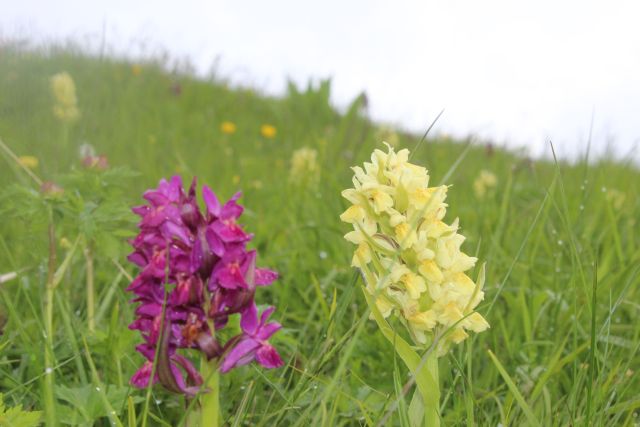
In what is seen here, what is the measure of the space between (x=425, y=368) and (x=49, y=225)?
1188 mm

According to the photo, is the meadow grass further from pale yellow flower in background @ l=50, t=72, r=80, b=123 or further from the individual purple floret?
pale yellow flower in background @ l=50, t=72, r=80, b=123

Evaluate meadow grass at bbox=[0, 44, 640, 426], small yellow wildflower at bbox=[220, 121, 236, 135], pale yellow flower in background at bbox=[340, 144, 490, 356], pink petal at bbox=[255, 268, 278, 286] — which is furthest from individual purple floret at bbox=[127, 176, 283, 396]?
small yellow wildflower at bbox=[220, 121, 236, 135]

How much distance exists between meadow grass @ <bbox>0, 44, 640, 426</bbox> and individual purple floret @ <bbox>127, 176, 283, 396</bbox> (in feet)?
0.40

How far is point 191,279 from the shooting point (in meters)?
1.34

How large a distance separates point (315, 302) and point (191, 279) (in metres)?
0.96

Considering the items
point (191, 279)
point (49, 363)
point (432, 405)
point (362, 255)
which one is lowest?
point (49, 363)

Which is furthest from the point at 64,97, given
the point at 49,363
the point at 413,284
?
the point at 413,284

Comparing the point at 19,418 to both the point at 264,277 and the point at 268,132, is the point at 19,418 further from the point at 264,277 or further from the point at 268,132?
the point at 268,132

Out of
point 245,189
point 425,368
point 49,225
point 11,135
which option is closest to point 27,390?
point 49,225

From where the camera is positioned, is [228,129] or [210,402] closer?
[210,402]

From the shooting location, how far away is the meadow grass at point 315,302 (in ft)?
5.16

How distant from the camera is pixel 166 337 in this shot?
1.34 metres

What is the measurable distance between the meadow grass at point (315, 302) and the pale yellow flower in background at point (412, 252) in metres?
0.12

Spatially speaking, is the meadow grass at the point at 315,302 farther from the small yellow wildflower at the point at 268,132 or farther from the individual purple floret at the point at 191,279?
the small yellow wildflower at the point at 268,132
